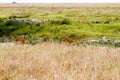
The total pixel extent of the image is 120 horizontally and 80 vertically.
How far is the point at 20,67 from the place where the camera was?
874 centimetres

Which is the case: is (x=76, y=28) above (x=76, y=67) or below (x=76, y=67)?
below

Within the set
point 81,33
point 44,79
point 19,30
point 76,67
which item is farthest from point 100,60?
point 19,30

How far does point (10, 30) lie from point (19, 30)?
3.87ft

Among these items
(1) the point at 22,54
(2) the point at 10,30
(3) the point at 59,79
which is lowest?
(2) the point at 10,30

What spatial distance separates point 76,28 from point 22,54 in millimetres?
32967

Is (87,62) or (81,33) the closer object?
(87,62)

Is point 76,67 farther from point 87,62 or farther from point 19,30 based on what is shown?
point 19,30

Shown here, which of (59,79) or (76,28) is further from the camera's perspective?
(76,28)

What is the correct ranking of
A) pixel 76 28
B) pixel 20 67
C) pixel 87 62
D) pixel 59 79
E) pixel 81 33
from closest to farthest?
pixel 59 79 < pixel 20 67 < pixel 87 62 < pixel 81 33 < pixel 76 28

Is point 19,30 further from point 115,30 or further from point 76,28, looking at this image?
point 115,30

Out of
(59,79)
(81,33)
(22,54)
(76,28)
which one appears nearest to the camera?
(59,79)

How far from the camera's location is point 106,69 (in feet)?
29.9

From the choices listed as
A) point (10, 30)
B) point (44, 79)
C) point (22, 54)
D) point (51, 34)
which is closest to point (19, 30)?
point (10, 30)

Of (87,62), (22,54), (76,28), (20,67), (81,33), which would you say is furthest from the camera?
(76,28)
